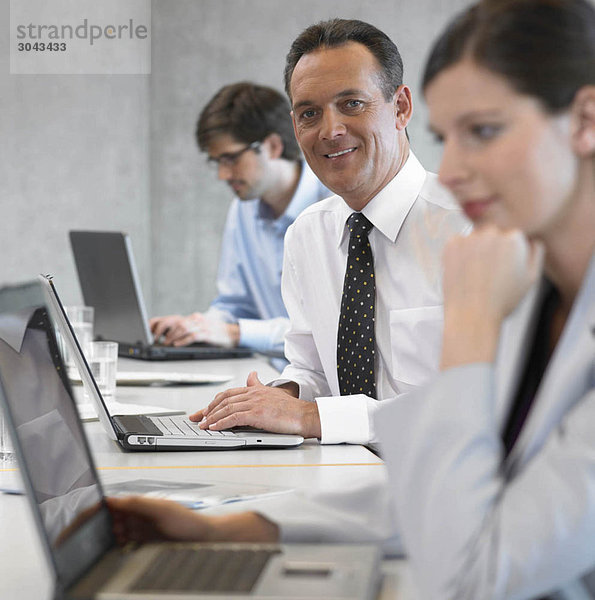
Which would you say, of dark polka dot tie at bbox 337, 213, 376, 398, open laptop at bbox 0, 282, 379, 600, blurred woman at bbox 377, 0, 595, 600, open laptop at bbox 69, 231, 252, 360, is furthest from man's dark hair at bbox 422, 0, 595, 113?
open laptop at bbox 69, 231, 252, 360

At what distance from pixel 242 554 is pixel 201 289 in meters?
4.88

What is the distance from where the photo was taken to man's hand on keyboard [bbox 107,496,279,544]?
1015 millimetres

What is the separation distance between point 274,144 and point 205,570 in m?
3.10

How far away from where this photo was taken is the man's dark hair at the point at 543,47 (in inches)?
33.3

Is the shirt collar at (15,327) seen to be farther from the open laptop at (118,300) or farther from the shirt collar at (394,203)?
the open laptop at (118,300)

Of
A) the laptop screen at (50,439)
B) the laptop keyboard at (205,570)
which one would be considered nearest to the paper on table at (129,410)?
the laptop screen at (50,439)

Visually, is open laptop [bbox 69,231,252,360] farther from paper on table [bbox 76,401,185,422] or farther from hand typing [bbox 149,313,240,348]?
paper on table [bbox 76,401,185,422]

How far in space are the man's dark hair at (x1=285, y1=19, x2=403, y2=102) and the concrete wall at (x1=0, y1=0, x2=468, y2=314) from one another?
3285 mm

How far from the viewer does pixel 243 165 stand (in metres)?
3.81

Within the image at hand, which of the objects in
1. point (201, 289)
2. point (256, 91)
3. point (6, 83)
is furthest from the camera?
point (201, 289)

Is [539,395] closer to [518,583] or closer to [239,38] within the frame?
[518,583]

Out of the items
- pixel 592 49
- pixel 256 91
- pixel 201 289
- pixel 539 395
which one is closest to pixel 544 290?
pixel 539 395

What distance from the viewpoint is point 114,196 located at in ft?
18.7

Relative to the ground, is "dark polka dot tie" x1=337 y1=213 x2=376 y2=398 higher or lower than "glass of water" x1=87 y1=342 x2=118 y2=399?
higher
